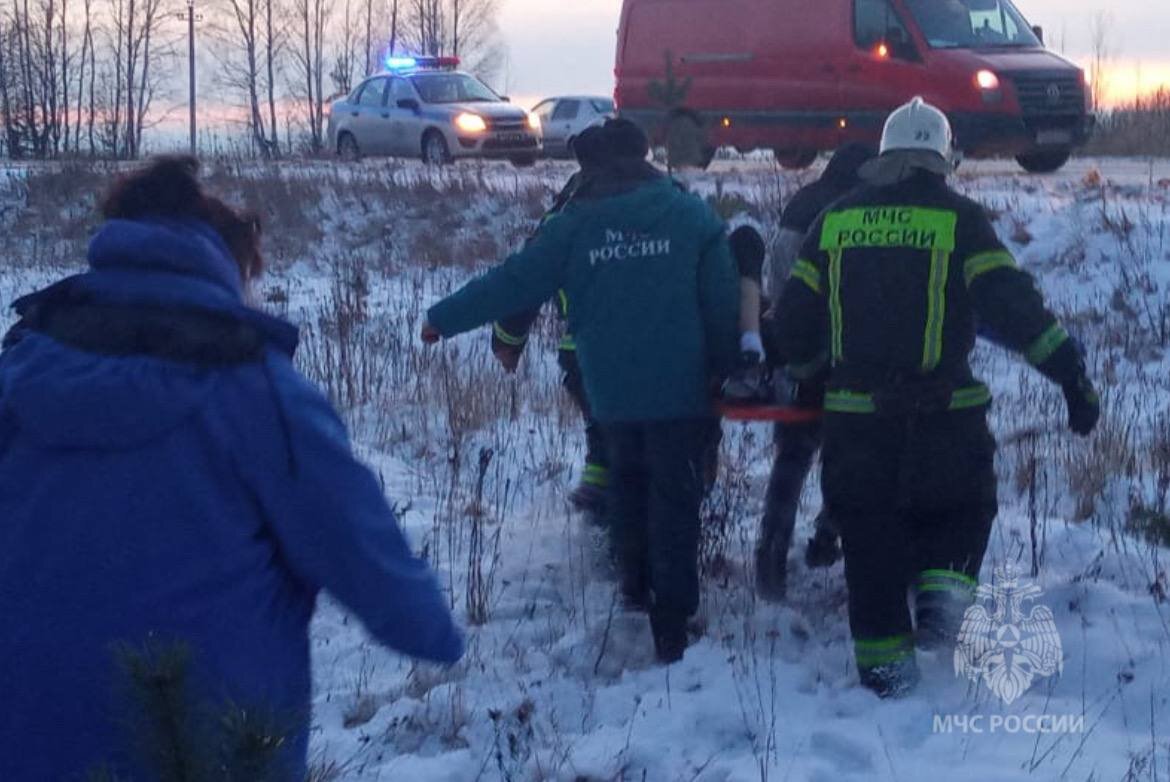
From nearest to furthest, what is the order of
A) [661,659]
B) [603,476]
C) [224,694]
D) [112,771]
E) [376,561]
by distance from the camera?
[112,771] < [224,694] < [376,561] < [661,659] < [603,476]

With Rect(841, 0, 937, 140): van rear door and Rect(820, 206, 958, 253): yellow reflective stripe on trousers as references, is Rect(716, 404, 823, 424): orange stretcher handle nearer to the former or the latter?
Rect(820, 206, 958, 253): yellow reflective stripe on trousers

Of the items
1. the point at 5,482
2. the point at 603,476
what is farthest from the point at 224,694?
the point at 603,476

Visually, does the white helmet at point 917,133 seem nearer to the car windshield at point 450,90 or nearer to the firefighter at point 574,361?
the firefighter at point 574,361

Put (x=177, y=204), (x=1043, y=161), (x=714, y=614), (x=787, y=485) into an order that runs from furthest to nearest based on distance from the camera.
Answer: (x=1043, y=161), (x=787, y=485), (x=714, y=614), (x=177, y=204)

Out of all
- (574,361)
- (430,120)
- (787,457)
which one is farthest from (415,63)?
(787,457)

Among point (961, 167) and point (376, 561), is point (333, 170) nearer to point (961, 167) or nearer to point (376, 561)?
point (961, 167)

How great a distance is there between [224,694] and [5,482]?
1.50 feet

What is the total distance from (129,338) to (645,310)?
2.54 metres

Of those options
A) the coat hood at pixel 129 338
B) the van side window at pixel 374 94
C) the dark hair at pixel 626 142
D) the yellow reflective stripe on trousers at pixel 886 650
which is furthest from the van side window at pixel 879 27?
the coat hood at pixel 129 338

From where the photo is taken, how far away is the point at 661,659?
501cm

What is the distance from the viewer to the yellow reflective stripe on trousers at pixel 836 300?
4.60m

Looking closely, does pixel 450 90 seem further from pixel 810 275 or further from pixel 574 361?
pixel 810 275

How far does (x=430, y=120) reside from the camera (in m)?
22.9

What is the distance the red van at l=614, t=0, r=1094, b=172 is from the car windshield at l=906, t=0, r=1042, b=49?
1 centimetres
